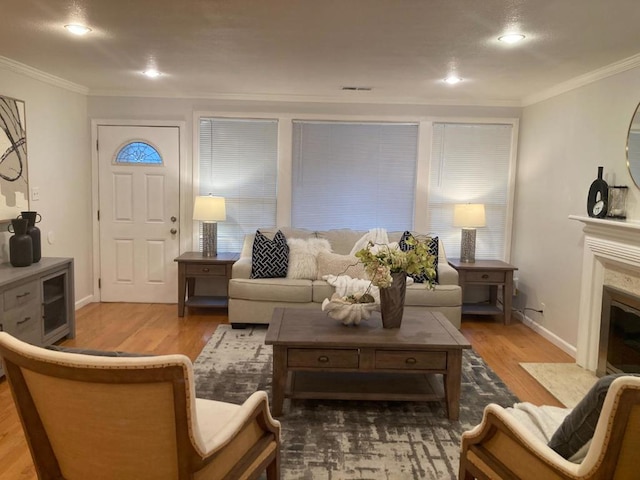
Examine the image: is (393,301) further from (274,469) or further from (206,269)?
(206,269)

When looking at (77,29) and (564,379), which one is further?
(564,379)

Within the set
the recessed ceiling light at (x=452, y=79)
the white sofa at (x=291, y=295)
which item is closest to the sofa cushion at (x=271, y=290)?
the white sofa at (x=291, y=295)

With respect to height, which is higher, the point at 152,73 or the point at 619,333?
the point at 152,73

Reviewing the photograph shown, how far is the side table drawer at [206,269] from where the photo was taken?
4.93 metres

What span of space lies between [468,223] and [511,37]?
2332 millimetres

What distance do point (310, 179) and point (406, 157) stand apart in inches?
42.6

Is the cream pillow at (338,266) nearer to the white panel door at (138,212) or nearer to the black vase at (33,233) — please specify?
the white panel door at (138,212)

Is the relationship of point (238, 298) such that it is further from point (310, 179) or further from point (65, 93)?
point (65, 93)

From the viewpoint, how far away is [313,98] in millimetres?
5324

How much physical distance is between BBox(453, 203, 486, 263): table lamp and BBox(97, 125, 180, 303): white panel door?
301cm

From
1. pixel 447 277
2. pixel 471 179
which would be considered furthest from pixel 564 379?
pixel 471 179

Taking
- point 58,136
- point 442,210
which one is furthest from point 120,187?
point 442,210

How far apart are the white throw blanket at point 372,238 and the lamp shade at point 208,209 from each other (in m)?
1.40

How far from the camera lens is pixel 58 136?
4777mm
